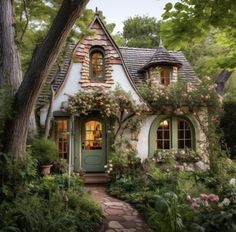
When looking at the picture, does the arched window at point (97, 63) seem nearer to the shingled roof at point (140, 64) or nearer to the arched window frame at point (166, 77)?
the shingled roof at point (140, 64)


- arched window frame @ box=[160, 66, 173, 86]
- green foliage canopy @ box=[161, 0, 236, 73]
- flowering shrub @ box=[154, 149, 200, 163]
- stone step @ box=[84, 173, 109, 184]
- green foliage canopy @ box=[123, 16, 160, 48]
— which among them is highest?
green foliage canopy @ box=[123, 16, 160, 48]

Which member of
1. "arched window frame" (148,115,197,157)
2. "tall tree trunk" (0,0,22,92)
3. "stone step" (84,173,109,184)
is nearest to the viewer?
"tall tree trunk" (0,0,22,92)

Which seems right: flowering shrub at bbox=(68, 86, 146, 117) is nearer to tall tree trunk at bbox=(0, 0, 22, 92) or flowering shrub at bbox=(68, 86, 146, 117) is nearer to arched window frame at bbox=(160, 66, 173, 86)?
arched window frame at bbox=(160, 66, 173, 86)

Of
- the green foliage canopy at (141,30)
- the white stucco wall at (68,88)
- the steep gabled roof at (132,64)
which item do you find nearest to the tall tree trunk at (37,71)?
the white stucco wall at (68,88)

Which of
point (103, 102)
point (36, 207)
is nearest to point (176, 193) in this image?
point (36, 207)

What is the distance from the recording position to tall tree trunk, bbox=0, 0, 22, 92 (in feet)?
23.2

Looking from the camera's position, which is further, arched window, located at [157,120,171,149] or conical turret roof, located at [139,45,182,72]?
conical turret roof, located at [139,45,182,72]

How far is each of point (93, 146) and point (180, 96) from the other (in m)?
3.78

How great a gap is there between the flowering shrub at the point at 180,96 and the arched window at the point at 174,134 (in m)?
0.73

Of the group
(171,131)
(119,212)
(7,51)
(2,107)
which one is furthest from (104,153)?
(2,107)

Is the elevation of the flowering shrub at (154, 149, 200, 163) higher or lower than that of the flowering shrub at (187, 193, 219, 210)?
higher

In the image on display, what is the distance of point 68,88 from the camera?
11.4 metres

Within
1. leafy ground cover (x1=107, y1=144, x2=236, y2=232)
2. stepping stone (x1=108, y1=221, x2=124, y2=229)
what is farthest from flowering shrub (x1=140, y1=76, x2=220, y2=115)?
stepping stone (x1=108, y1=221, x2=124, y2=229)

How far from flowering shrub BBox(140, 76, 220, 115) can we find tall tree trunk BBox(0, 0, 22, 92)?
225 inches
